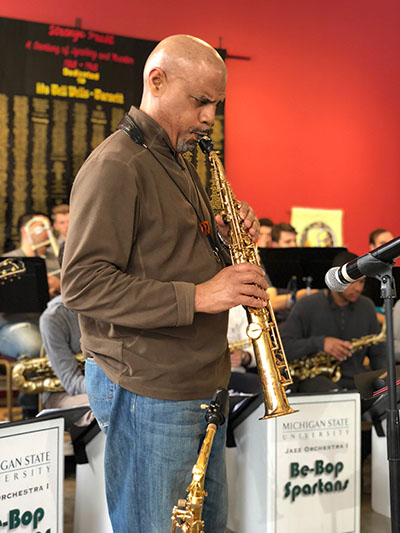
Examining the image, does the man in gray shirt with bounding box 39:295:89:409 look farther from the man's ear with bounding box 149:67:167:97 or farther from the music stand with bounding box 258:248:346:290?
the man's ear with bounding box 149:67:167:97

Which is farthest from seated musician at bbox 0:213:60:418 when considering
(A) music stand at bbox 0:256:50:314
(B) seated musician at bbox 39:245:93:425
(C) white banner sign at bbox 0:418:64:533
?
(C) white banner sign at bbox 0:418:64:533

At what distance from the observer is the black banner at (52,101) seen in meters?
5.46

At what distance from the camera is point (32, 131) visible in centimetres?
553

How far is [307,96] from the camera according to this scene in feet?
21.8

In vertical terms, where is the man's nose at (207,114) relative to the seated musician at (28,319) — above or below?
above

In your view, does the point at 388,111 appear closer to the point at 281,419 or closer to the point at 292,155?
the point at 292,155

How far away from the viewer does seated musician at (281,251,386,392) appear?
4422mm

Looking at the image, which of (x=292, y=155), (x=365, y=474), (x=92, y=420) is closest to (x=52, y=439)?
(x=92, y=420)

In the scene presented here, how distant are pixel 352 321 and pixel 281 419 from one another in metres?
1.83

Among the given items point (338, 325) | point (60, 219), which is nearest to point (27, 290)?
point (60, 219)

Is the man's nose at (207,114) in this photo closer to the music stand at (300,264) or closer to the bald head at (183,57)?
the bald head at (183,57)

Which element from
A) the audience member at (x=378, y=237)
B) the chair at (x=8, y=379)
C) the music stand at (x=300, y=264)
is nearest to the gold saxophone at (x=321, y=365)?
the music stand at (x=300, y=264)

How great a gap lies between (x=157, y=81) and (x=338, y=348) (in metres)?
2.83

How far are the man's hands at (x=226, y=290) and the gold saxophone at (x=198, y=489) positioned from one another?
0.21 m
